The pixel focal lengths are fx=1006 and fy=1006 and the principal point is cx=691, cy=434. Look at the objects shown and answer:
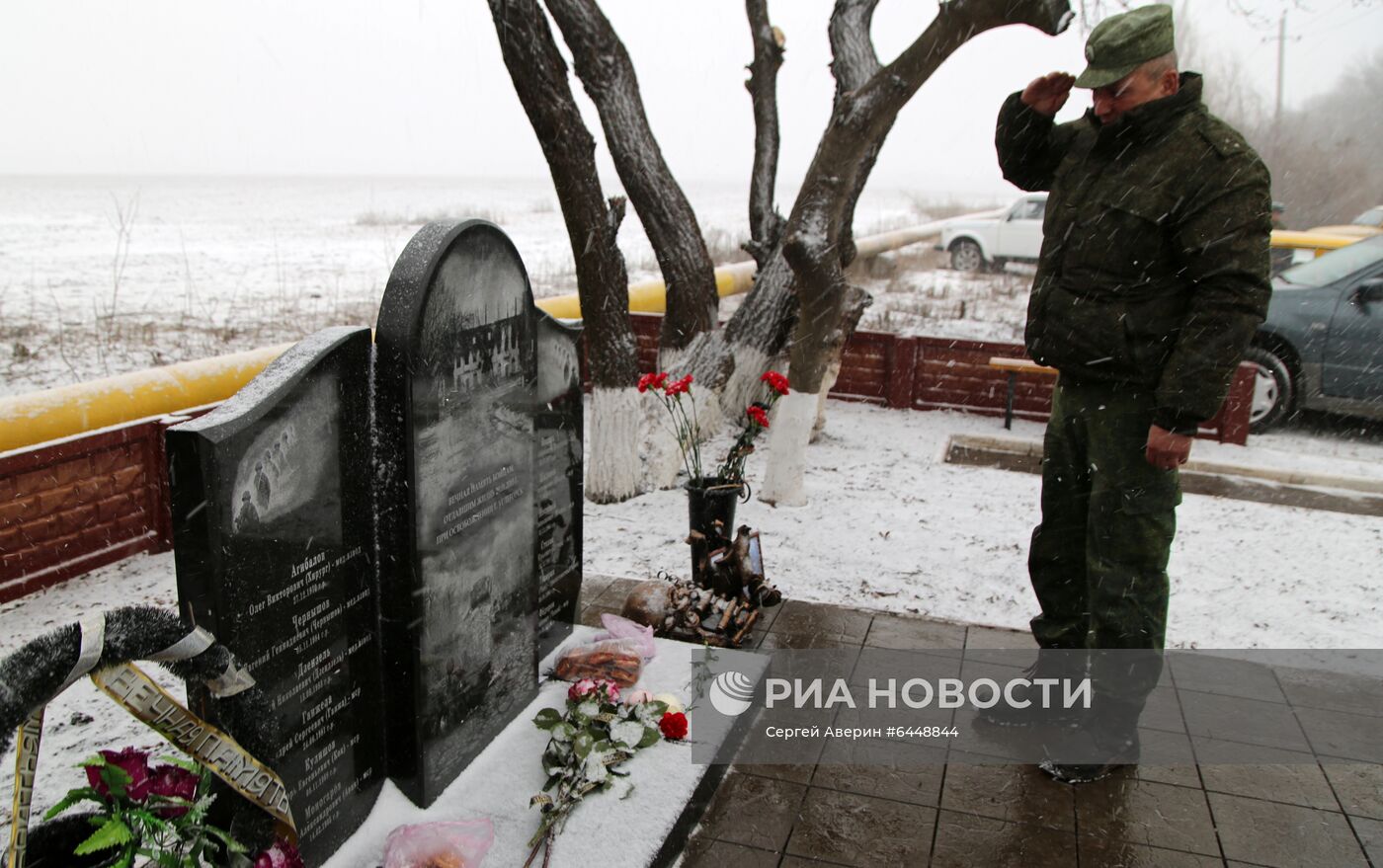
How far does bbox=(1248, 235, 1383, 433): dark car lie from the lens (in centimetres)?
805

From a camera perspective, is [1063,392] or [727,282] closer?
[1063,392]

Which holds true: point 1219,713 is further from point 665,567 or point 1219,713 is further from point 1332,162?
point 1332,162

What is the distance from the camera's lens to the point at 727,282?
11.9m

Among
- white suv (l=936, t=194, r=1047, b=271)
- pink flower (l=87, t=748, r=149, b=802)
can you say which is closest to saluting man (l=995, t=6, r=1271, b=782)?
pink flower (l=87, t=748, r=149, b=802)

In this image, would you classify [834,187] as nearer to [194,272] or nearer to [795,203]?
[795,203]

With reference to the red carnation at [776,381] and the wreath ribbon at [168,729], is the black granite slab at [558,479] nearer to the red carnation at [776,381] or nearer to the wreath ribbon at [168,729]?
the red carnation at [776,381]

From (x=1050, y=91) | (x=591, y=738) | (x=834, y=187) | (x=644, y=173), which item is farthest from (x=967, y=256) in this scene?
(x=591, y=738)

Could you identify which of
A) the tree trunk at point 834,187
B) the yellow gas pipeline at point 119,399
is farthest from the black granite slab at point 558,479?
the yellow gas pipeline at point 119,399

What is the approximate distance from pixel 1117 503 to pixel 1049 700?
0.86m

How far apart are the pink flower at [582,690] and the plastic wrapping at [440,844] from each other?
0.62 m

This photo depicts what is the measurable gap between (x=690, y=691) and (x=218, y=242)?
90.5 ft

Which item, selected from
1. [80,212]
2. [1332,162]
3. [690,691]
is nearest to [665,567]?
[690,691]

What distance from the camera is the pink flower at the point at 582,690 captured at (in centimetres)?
322

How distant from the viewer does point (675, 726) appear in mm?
3145
